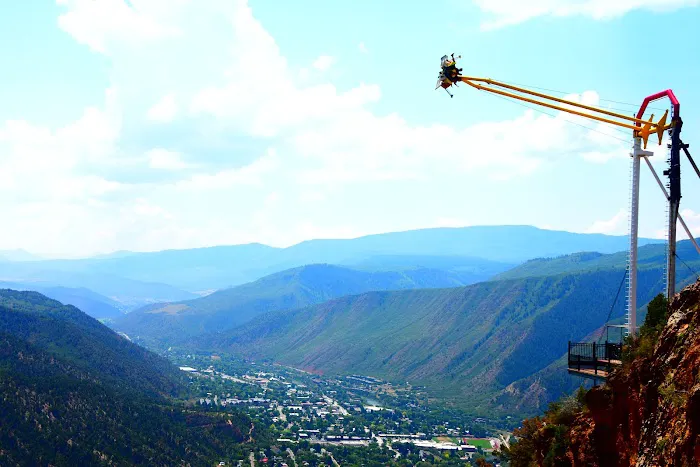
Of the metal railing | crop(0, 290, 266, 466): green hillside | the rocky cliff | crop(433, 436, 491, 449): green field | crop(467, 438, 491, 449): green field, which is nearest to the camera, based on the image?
the rocky cliff

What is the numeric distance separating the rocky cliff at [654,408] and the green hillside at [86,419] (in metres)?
76.3

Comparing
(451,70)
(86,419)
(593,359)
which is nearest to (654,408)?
(593,359)

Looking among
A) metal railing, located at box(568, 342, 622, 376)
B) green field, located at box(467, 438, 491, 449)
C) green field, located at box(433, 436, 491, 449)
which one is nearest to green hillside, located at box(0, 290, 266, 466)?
green field, located at box(433, 436, 491, 449)

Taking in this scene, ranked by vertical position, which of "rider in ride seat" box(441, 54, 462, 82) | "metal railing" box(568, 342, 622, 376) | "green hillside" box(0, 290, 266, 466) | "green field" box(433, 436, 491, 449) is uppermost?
"rider in ride seat" box(441, 54, 462, 82)

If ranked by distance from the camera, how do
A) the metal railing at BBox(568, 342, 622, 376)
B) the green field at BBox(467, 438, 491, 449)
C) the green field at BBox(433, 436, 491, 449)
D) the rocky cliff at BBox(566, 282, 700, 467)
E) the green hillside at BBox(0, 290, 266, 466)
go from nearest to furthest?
the rocky cliff at BBox(566, 282, 700, 467) < the metal railing at BBox(568, 342, 622, 376) < the green hillside at BBox(0, 290, 266, 466) < the green field at BBox(467, 438, 491, 449) < the green field at BBox(433, 436, 491, 449)

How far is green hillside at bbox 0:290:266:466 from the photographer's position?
285 feet

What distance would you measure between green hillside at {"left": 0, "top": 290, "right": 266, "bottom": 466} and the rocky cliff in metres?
76.3

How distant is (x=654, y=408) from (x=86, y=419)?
94192mm

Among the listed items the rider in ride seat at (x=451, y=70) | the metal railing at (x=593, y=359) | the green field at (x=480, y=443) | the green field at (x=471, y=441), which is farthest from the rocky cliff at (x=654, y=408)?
the green field at (x=471, y=441)

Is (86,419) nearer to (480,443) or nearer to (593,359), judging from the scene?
(480,443)

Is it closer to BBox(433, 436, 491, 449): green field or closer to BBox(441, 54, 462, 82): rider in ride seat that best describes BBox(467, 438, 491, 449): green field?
BBox(433, 436, 491, 449): green field

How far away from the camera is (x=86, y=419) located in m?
97.8

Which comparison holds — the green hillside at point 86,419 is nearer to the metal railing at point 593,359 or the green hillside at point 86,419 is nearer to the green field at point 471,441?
the green field at point 471,441

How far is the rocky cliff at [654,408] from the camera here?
1673 centimetres
